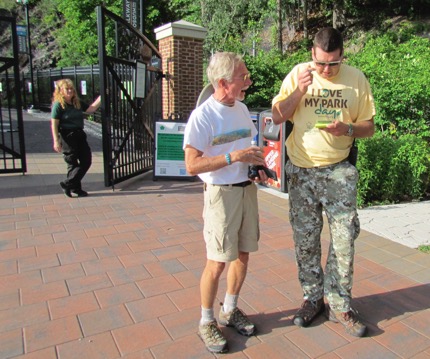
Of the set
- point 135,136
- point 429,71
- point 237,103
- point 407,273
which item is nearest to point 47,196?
point 135,136

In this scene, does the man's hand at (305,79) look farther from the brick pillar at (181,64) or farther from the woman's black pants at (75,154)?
the brick pillar at (181,64)

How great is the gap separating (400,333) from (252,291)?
1.09 m

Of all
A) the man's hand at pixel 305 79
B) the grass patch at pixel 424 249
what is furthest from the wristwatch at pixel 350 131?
the grass patch at pixel 424 249

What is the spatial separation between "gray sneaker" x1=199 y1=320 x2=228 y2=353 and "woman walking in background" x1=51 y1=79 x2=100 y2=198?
4.08 meters

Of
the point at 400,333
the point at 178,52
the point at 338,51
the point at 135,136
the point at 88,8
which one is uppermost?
the point at 88,8

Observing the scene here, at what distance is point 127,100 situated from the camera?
6980mm

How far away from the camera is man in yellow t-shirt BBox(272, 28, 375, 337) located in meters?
2.56

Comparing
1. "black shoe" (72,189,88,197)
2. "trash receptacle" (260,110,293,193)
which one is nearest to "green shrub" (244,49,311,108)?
"trash receptacle" (260,110,293,193)

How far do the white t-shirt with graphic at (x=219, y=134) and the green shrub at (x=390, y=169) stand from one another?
10.8 feet

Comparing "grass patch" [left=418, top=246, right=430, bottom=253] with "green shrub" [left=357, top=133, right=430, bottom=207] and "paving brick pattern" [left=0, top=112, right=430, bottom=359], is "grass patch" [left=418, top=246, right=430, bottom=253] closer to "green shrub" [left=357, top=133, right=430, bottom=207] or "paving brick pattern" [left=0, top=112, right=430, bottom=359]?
"paving brick pattern" [left=0, top=112, right=430, bottom=359]

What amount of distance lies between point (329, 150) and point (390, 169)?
321 centimetres

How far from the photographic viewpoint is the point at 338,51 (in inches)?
99.0

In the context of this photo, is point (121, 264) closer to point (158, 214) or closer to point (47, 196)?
point (158, 214)

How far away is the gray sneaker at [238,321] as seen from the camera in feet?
8.75
